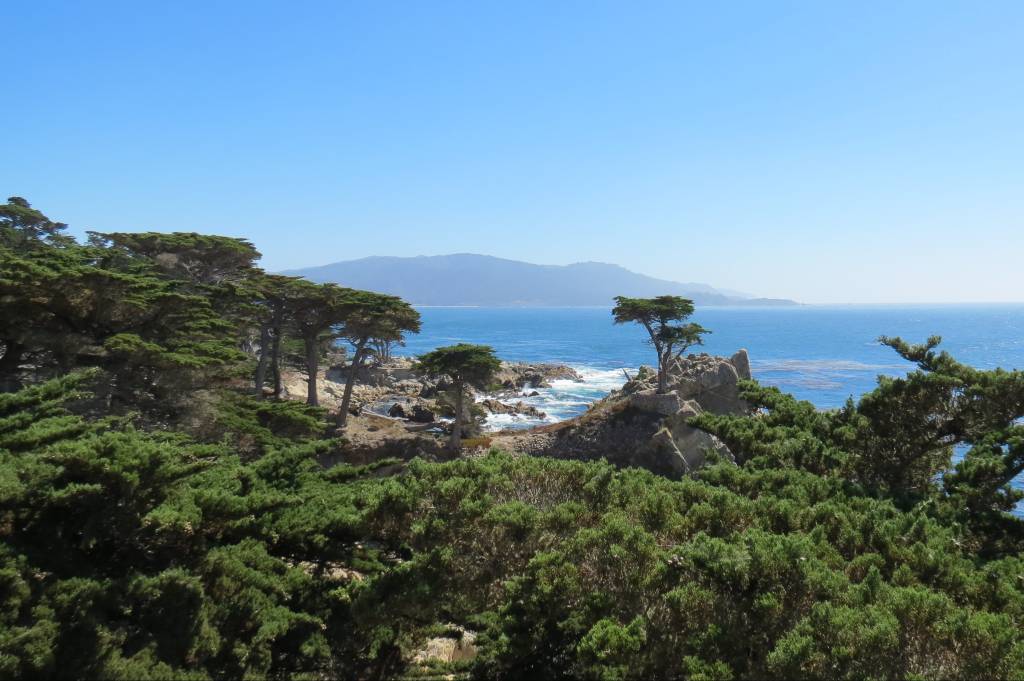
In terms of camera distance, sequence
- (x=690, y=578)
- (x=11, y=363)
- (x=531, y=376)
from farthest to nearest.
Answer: (x=531, y=376)
(x=11, y=363)
(x=690, y=578)

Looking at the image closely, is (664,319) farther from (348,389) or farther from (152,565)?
(152,565)

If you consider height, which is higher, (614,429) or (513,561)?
(513,561)

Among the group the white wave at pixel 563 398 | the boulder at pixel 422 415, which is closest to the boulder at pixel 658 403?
the white wave at pixel 563 398

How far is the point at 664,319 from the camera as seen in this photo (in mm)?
28156

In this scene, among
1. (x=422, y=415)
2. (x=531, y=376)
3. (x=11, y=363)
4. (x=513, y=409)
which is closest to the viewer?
(x=11, y=363)

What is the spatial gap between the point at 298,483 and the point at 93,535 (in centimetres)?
273

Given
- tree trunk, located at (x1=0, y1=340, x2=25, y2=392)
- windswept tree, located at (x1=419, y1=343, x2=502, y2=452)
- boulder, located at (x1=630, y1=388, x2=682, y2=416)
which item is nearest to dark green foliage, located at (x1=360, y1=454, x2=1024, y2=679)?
tree trunk, located at (x1=0, y1=340, x2=25, y2=392)

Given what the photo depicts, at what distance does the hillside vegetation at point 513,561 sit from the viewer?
15.9 ft

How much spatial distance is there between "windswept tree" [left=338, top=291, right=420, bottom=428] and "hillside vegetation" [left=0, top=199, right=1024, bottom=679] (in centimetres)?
1486

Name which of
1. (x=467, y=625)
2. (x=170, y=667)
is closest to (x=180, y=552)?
(x=170, y=667)

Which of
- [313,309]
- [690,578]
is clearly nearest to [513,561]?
[690,578]

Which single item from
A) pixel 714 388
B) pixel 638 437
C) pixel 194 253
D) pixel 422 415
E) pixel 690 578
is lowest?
pixel 422 415

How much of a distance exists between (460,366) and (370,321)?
4.60 metres

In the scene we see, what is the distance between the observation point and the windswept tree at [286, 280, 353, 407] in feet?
76.1
